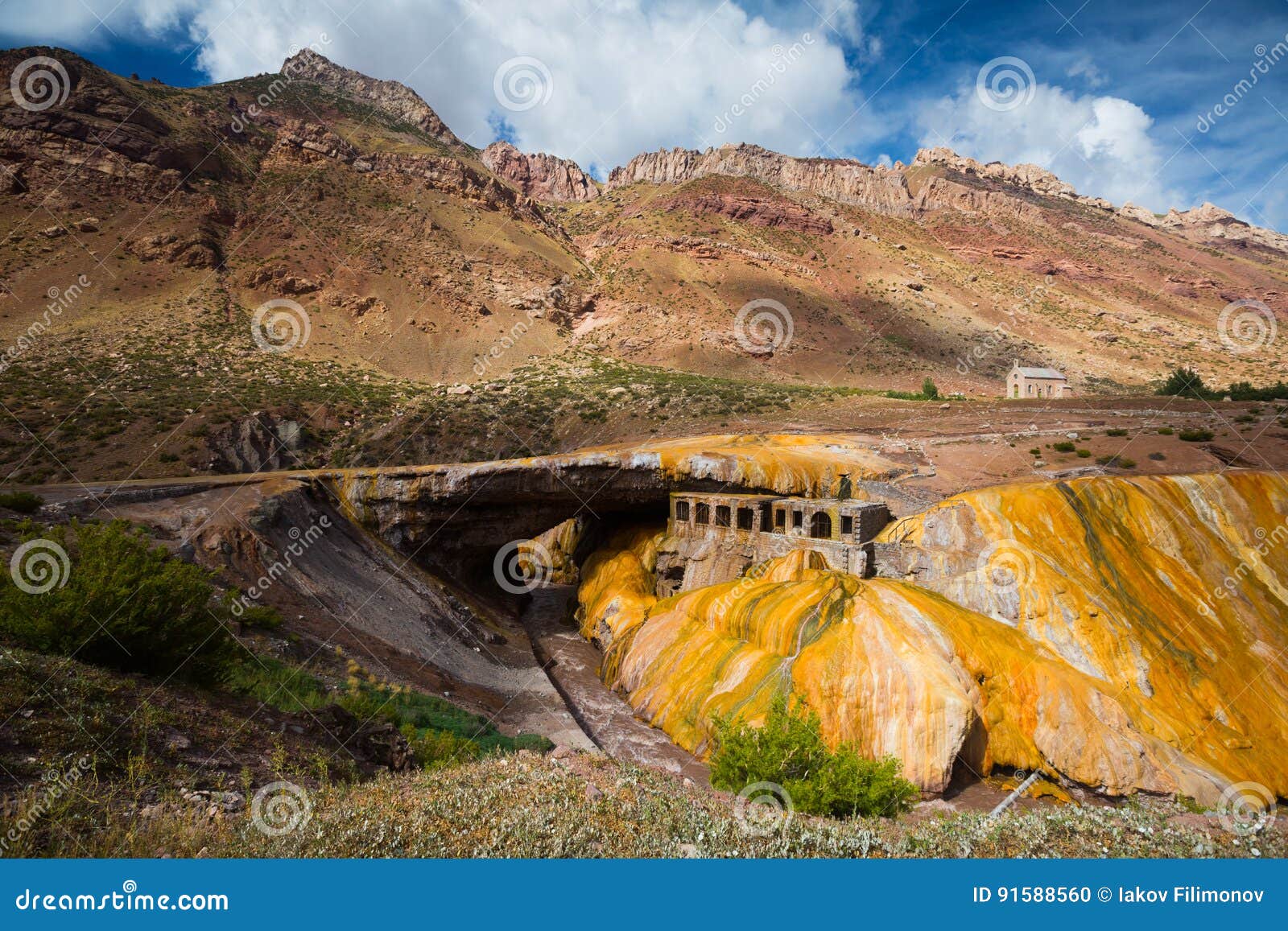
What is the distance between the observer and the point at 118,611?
7.37m

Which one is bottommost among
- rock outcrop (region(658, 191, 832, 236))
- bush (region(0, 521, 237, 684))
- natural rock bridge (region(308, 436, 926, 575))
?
bush (region(0, 521, 237, 684))

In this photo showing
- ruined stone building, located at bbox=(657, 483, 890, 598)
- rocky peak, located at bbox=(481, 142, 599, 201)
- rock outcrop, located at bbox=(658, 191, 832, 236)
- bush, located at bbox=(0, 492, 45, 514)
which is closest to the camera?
bush, located at bbox=(0, 492, 45, 514)

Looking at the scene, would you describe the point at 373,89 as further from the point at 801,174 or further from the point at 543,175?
the point at 801,174

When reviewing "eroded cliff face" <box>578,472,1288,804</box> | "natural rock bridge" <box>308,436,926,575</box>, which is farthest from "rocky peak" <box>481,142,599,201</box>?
"eroded cliff face" <box>578,472,1288,804</box>

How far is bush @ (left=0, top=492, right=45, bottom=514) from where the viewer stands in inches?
497

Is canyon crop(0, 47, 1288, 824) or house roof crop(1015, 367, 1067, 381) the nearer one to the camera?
canyon crop(0, 47, 1288, 824)

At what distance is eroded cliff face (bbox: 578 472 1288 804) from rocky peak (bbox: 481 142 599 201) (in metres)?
115

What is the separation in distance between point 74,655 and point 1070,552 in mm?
18224

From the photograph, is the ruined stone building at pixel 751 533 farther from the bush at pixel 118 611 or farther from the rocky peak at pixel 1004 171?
the rocky peak at pixel 1004 171

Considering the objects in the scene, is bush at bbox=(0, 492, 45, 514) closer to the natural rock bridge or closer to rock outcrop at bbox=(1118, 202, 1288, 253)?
the natural rock bridge

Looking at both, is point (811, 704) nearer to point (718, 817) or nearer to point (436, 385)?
point (718, 817)

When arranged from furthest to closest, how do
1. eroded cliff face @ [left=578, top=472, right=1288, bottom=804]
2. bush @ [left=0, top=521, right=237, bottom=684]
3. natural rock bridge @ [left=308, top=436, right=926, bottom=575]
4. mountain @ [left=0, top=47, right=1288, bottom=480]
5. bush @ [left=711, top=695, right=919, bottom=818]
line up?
mountain @ [left=0, top=47, right=1288, bottom=480], natural rock bridge @ [left=308, top=436, right=926, bottom=575], eroded cliff face @ [left=578, top=472, right=1288, bottom=804], bush @ [left=711, top=695, right=919, bottom=818], bush @ [left=0, top=521, right=237, bottom=684]

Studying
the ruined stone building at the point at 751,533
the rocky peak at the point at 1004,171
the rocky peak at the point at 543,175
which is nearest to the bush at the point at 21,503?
the ruined stone building at the point at 751,533

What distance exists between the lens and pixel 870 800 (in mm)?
8188
